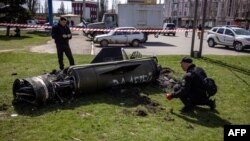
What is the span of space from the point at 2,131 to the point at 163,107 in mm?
3257

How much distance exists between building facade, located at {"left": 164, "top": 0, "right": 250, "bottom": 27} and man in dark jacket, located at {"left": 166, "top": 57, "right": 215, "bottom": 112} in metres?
55.8

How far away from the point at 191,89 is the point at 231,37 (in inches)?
661

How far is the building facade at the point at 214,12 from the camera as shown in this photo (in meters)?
80.7

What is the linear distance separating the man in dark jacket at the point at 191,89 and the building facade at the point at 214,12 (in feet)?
183

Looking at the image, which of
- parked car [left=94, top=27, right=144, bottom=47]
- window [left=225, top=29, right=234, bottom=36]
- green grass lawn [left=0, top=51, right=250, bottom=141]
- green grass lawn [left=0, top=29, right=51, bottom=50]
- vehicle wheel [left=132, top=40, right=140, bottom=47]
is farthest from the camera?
vehicle wheel [left=132, top=40, right=140, bottom=47]

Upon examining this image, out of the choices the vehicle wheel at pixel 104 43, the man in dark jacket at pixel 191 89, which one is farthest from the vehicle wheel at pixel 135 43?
the man in dark jacket at pixel 191 89

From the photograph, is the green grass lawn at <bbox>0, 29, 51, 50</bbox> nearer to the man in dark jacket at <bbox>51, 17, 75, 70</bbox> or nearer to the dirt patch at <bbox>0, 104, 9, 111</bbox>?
the man in dark jacket at <bbox>51, 17, 75, 70</bbox>

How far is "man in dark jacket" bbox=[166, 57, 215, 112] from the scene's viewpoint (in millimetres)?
6387

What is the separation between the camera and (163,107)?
6930 millimetres

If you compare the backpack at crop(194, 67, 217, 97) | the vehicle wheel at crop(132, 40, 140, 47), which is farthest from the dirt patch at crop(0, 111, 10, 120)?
the vehicle wheel at crop(132, 40, 140, 47)

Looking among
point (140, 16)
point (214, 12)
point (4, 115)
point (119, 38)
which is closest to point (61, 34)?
point (4, 115)

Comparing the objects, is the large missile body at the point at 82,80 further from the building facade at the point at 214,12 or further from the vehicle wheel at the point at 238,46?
the building facade at the point at 214,12

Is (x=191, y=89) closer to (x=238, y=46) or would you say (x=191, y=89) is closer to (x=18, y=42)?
(x=238, y=46)

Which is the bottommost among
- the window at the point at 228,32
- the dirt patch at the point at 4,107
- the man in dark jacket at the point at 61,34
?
the dirt patch at the point at 4,107
